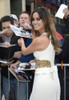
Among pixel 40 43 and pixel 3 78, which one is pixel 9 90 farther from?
pixel 40 43

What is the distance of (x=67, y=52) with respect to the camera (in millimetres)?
3627

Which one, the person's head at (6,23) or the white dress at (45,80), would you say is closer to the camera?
the white dress at (45,80)

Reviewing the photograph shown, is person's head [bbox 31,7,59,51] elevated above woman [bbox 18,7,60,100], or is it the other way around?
person's head [bbox 31,7,59,51]

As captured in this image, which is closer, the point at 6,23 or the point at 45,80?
the point at 45,80

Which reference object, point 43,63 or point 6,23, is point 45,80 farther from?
point 6,23

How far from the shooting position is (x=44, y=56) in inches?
108

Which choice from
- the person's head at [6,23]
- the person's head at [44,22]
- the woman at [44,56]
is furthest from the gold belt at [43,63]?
the person's head at [6,23]

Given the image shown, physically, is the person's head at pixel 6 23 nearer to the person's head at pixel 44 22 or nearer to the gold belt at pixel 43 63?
the person's head at pixel 44 22

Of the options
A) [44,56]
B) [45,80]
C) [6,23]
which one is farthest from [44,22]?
[6,23]

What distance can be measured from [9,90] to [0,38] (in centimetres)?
88

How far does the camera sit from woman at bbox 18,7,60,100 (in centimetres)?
273

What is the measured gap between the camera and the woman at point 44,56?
2.73 metres

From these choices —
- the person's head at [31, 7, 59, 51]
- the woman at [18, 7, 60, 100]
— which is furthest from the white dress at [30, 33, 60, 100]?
the person's head at [31, 7, 59, 51]

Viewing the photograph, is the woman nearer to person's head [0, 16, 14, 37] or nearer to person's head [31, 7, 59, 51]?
person's head [31, 7, 59, 51]
